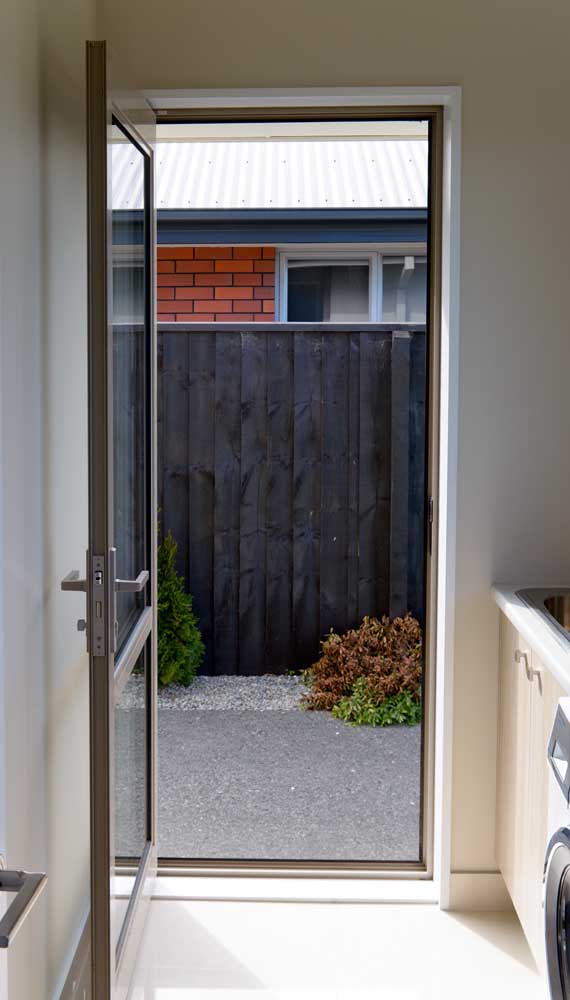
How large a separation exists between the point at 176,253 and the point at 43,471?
12.8 feet

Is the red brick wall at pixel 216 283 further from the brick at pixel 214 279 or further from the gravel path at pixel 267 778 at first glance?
the gravel path at pixel 267 778

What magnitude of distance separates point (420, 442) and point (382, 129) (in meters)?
1.94

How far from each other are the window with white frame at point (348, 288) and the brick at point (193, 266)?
1.37 feet

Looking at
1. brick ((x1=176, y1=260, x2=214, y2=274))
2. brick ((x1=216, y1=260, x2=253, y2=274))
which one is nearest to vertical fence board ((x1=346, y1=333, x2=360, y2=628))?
brick ((x1=216, y1=260, x2=253, y2=274))

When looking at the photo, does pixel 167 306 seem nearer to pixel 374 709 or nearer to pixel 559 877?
pixel 374 709

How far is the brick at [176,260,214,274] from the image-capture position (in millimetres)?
5582

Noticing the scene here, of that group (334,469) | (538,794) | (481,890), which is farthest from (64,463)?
(334,469)

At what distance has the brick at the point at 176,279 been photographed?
558cm

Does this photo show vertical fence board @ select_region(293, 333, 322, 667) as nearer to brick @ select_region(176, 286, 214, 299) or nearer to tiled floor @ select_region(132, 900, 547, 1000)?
brick @ select_region(176, 286, 214, 299)

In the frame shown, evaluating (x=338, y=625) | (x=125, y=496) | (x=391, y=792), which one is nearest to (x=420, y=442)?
(x=338, y=625)

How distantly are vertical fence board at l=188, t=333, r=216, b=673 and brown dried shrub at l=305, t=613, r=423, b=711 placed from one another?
67 cm

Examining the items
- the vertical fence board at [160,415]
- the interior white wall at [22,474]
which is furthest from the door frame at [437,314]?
the vertical fence board at [160,415]

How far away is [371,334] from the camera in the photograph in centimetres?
473

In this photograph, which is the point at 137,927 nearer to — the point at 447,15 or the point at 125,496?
the point at 125,496
